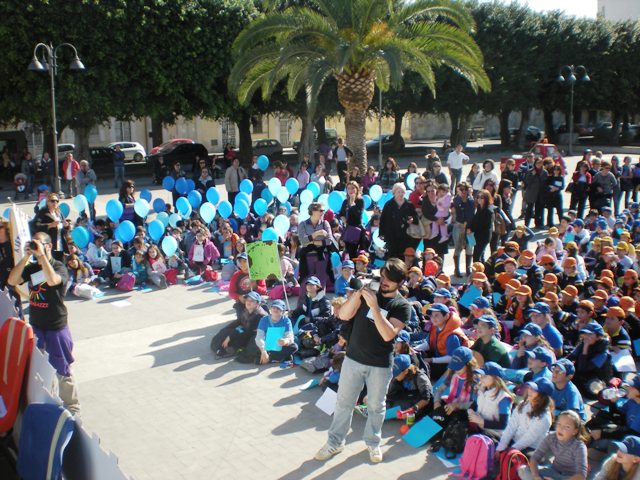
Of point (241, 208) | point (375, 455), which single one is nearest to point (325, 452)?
point (375, 455)

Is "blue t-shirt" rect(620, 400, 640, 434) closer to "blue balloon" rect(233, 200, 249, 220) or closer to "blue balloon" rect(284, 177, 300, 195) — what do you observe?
"blue balloon" rect(233, 200, 249, 220)

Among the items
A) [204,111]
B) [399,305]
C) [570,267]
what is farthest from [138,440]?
[204,111]

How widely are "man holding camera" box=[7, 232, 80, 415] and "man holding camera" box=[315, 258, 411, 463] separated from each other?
2.80m

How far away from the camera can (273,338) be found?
8.94 metres

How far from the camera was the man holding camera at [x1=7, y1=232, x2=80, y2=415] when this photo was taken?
23.1ft

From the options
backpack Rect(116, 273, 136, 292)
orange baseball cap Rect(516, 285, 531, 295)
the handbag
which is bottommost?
backpack Rect(116, 273, 136, 292)

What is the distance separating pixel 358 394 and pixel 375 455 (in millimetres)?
619

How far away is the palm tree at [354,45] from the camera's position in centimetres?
1858

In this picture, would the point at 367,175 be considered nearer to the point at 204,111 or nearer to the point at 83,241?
the point at 83,241

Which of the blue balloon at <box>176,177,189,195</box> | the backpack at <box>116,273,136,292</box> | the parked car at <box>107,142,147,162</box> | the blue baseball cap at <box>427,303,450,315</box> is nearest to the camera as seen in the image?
the blue baseball cap at <box>427,303,450,315</box>

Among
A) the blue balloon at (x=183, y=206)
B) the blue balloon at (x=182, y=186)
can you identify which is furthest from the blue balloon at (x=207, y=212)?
the blue balloon at (x=182, y=186)

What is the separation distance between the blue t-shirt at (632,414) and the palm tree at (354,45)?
12784 mm

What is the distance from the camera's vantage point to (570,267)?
10.0 m

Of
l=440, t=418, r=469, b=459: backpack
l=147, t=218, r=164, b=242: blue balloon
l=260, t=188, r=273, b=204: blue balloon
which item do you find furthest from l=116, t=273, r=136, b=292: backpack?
l=440, t=418, r=469, b=459: backpack
